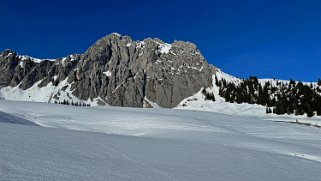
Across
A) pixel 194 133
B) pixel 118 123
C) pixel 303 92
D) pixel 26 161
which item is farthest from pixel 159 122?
pixel 303 92

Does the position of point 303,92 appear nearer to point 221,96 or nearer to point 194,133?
point 221,96

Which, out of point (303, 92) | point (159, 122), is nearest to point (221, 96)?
point (303, 92)

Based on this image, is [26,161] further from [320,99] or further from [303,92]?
[303,92]

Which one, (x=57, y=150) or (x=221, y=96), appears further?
(x=221, y=96)

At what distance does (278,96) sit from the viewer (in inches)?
6319

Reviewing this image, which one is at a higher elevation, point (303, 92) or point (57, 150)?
point (303, 92)

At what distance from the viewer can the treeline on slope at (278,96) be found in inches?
5340

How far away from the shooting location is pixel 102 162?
881 centimetres

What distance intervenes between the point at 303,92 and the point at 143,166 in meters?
167

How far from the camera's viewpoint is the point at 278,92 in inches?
6713

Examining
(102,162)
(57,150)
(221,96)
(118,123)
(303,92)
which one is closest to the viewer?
(102,162)

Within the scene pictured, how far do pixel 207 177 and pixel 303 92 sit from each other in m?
167

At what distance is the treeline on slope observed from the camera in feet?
445

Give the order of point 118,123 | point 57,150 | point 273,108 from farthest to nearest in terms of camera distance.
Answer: point 273,108 < point 118,123 < point 57,150
